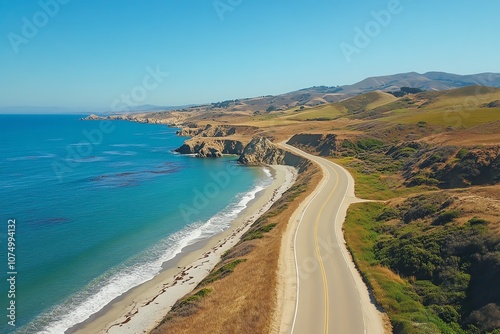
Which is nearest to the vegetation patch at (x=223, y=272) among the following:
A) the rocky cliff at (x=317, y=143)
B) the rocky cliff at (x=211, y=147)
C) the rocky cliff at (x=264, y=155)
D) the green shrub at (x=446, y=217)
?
the green shrub at (x=446, y=217)

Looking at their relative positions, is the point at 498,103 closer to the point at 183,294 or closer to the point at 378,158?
the point at 378,158

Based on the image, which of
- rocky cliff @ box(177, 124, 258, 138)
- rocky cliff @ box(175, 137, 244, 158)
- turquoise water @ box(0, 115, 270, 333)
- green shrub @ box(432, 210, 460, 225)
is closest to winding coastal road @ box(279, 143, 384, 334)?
green shrub @ box(432, 210, 460, 225)

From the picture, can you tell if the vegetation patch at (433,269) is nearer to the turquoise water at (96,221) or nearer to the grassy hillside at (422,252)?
the grassy hillside at (422,252)

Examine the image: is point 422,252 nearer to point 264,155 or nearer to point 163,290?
point 163,290

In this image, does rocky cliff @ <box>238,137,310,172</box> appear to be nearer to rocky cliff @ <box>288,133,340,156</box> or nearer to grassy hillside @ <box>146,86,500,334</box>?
rocky cliff @ <box>288,133,340,156</box>

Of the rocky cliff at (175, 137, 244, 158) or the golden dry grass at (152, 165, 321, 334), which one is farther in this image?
the rocky cliff at (175, 137, 244, 158)

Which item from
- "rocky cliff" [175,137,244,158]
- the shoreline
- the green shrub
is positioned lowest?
the shoreline
